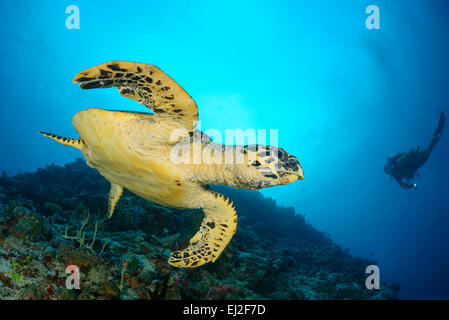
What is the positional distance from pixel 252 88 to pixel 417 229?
82.1 m

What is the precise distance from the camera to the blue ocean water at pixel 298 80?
3853cm

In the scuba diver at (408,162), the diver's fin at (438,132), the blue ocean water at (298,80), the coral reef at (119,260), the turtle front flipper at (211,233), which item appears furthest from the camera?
the blue ocean water at (298,80)

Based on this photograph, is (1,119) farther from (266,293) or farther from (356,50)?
(356,50)

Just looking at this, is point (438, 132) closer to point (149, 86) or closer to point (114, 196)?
point (149, 86)

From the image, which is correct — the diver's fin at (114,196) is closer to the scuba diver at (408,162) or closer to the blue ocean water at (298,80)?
the scuba diver at (408,162)

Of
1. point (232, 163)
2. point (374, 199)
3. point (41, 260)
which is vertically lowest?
point (41, 260)

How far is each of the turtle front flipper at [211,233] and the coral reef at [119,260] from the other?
1.35 ft

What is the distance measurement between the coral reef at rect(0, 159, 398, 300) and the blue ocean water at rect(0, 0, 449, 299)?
4498 cm

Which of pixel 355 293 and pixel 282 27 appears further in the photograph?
pixel 282 27

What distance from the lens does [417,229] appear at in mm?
75062

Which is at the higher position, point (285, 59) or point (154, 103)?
point (285, 59)

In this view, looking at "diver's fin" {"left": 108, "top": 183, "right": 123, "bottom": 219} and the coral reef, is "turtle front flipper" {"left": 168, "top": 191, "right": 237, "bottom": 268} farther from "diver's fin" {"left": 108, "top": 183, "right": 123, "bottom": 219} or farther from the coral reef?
"diver's fin" {"left": 108, "top": 183, "right": 123, "bottom": 219}

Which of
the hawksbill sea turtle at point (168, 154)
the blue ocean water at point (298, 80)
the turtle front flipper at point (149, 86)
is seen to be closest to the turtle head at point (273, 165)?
the hawksbill sea turtle at point (168, 154)

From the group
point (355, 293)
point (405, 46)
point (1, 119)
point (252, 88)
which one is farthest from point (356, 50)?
point (1, 119)
